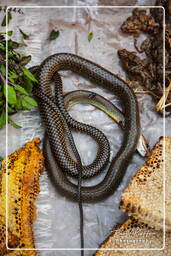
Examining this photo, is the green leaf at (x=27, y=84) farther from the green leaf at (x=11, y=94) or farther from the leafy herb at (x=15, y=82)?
the green leaf at (x=11, y=94)

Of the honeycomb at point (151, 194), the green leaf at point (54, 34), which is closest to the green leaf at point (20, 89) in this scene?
the green leaf at point (54, 34)

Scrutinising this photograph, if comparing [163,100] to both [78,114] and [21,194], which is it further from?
[21,194]

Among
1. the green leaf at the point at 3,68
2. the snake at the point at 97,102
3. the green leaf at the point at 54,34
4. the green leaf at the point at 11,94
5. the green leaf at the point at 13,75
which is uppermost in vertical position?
the green leaf at the point at 54,34

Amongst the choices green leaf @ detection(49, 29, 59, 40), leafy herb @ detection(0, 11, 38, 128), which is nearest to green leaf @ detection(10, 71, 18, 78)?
leafy herb @ detection(0, 11, 38, 128)

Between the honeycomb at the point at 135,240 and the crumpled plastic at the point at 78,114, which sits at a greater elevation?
the crumpled plastic at the point at 78,114

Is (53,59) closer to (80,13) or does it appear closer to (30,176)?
(80,13)

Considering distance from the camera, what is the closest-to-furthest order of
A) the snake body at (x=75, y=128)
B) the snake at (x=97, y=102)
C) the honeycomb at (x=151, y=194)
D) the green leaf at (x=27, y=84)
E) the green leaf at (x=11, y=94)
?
the green leaf at (x=11, y=94) → the honeycomb at (x=151, y=194) → the green leaf at (x=27, y=84) → the snake body at (x=75, y=128) → the snake at (x=97, y=102)

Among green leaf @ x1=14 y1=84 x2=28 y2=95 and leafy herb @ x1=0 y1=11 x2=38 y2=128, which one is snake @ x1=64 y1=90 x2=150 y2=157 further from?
green leaf @ x1=14 y1=84 x2=28 y2=95
